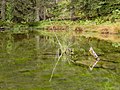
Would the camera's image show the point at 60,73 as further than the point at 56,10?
No

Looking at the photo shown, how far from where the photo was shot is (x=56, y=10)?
5341 centimetres

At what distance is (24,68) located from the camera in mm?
11297

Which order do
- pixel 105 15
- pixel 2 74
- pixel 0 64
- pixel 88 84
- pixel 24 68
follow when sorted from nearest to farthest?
pixel 88 84 → pixel 2 74 → pixel 24 68 → pixel 0 64 → pixel 105 15

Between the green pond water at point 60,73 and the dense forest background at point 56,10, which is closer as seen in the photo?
the green pond water at point 60,73

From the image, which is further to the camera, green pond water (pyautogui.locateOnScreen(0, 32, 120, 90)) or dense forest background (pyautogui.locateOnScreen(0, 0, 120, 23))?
dense forest background (pyautogui.locateOnScreen(0, 0, 120, 23))

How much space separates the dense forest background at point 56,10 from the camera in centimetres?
3900

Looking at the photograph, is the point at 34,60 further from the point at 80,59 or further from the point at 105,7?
the point at 105,7

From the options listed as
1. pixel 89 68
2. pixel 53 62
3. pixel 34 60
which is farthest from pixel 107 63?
pixel 34 60

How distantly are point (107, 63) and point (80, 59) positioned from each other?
1.64m

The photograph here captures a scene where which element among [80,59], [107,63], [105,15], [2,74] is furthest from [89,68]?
[105,15]

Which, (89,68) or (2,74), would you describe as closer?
(2,74)

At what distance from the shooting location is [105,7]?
131 ft

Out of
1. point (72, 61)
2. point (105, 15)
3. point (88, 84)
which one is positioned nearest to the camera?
point (88, 84)

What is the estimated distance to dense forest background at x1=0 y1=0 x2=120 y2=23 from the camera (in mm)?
39000
